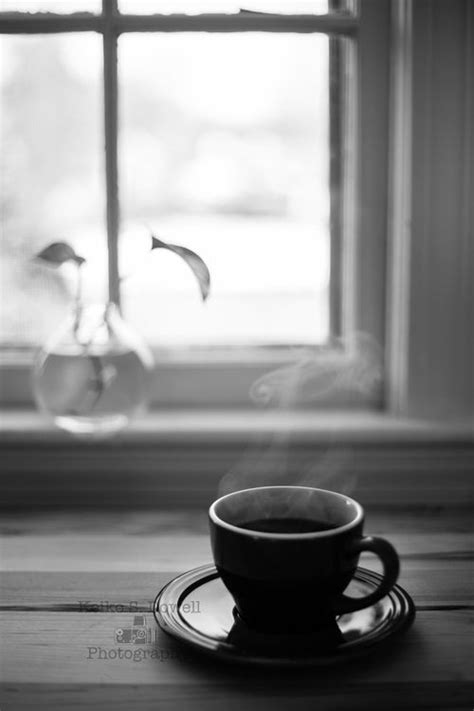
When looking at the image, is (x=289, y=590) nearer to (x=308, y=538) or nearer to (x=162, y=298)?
(x=308, y=538)

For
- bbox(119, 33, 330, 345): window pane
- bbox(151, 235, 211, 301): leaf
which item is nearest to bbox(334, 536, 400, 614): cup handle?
bbox(151, 235, 211, 301): leaf

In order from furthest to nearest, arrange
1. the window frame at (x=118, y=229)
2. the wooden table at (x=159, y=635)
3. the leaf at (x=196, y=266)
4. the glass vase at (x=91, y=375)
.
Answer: the window frame at (x=118, y=229) < the glass vase at (x=91, y=375) < the leaf at (x=196, y=266) < the wooden table at (x=159, y=635)

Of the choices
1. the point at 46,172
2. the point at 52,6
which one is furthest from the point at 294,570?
the point at 52,6

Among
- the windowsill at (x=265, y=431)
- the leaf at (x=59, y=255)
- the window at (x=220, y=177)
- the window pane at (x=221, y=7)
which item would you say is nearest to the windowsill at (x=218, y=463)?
the windowsill at (x=265, y=431)

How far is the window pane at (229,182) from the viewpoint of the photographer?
1221 millimetres

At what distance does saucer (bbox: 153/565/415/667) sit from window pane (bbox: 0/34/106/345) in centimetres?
69

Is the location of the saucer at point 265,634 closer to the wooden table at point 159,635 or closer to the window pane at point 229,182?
the wooden table at point 159,635

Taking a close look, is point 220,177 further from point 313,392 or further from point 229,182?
point 313,392

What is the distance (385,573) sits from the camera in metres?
0.64

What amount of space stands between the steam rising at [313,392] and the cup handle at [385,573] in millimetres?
442

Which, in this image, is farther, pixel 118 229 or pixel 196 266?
pixel 118 229

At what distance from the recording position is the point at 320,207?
1.26 metres

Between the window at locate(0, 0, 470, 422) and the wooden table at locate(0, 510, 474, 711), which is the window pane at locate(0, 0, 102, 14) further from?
the wooden table at locate(0, 510, 474, 711)

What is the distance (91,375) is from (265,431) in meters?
0.26
